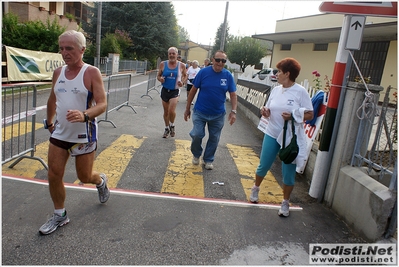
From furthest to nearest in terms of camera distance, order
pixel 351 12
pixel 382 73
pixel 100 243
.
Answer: pixel 382 73, pixel 351 12, pixel 100 243

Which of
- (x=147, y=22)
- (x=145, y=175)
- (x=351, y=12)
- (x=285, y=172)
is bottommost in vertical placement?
(x=145, y=175)

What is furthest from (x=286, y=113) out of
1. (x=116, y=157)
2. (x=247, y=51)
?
(x=247, y=51)

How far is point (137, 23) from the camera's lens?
3541cm

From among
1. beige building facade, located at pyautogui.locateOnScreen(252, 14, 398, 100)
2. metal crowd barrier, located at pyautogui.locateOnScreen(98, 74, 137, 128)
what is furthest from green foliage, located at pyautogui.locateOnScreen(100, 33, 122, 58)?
metal crowd barrier, located at pyautogui.locateOnScreen(98, 74, 137, 128)

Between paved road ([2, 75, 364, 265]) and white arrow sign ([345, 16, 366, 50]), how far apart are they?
2.05 metres

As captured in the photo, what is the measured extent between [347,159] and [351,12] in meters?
1.70

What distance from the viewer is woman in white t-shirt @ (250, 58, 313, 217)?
3.47m

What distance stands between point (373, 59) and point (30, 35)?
2005cm

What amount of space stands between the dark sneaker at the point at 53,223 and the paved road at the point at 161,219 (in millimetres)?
55

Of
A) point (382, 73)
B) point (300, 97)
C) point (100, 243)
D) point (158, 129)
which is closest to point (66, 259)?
point (100, 243)

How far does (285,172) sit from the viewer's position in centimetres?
365

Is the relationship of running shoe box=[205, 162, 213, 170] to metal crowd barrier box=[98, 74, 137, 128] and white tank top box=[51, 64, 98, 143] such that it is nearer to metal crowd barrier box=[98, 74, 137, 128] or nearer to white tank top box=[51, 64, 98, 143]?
white tank top box=[51, 64, 98, 143]

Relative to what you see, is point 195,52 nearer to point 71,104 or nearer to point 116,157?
point 116,157

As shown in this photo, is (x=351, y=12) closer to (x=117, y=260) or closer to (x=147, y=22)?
(x=117, y=260)
